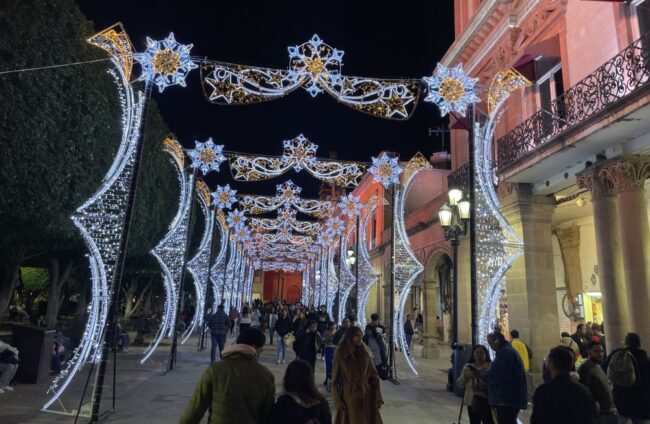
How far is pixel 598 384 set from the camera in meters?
→ 4.67

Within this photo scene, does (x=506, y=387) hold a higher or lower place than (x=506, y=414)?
higher

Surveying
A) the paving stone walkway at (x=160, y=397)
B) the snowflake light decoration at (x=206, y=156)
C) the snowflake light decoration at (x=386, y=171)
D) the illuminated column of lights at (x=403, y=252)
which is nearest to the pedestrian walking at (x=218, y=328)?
the paving stone walkway at (x=160, y=397)

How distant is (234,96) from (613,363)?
8.42m

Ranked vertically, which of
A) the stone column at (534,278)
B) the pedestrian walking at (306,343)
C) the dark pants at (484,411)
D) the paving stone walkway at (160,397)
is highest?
the stone column at (534,278)

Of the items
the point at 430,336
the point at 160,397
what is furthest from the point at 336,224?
the point at 160,397

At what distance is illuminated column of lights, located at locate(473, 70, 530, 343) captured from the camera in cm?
841

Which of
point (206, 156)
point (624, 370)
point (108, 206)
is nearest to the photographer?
point (624, 370)

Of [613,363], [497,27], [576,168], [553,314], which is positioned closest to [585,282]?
[553,314]

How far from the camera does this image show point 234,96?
9859 mm

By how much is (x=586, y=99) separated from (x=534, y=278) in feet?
15.9

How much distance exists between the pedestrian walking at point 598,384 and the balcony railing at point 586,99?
17.9ft

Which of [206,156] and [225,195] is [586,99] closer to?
[206,156]

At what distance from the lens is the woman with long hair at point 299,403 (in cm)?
289

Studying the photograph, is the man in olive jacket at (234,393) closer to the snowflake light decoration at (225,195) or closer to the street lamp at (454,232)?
the street lamp at (454,232)
